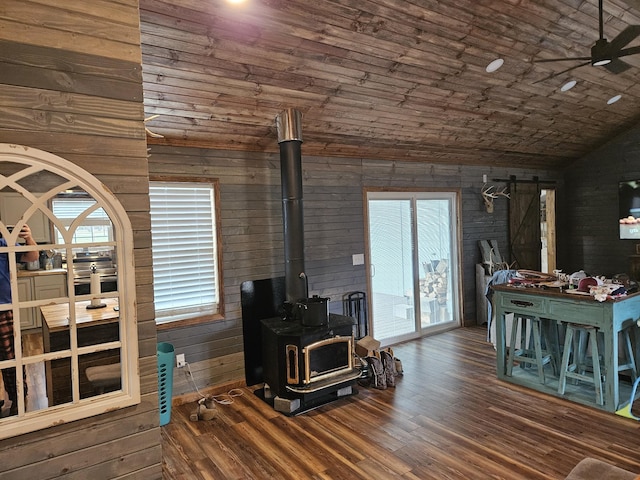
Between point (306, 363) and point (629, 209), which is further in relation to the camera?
point (629, 209)

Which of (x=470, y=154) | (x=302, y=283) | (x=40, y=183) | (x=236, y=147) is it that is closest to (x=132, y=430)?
(x=40, y=183)

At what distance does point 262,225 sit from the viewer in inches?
171

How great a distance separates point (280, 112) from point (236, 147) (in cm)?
65

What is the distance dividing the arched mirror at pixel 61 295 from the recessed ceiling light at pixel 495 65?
3.60 meters

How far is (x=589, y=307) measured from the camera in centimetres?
331

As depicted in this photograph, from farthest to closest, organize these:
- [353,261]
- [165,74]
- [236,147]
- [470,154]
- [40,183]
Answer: [470,154]
[353,261]
[236,147]
[165,74]
[40,183]

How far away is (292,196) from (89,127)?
217 centimetres

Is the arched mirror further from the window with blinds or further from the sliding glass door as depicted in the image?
the sliding glass door

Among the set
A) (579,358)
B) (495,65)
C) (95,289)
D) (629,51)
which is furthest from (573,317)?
(95,289)

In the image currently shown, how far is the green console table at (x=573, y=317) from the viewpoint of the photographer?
3.25 m

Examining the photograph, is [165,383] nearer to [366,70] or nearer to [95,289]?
[95,289]

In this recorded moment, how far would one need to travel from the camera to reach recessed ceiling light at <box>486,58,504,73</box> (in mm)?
3892

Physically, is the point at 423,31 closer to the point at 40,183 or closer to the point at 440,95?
the point at 440,95

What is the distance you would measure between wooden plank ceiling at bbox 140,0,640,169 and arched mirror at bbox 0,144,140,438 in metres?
1.42
